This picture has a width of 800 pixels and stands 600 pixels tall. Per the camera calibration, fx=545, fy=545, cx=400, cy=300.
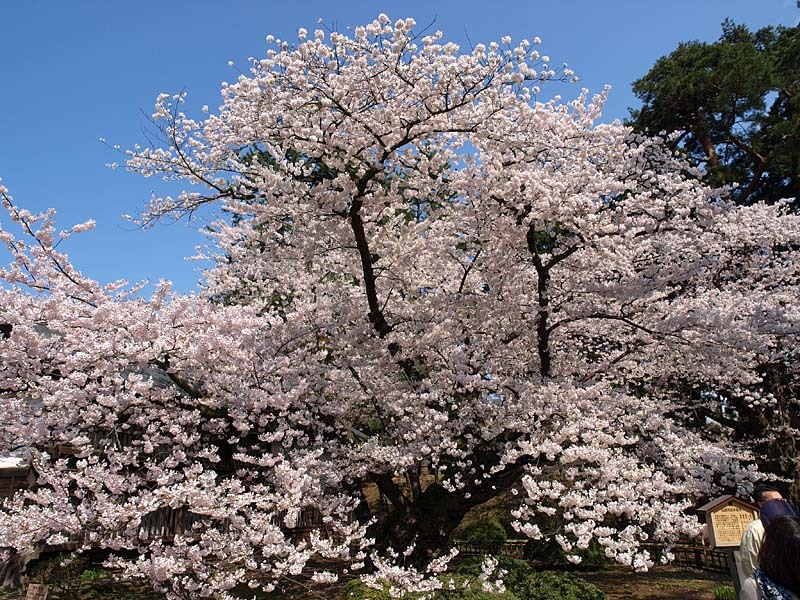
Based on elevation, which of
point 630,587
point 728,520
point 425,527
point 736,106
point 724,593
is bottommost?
point 630,587

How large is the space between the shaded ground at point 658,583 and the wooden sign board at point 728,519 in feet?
10.9

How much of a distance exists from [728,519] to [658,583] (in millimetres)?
4947

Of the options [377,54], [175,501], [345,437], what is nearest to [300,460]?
[175,501]

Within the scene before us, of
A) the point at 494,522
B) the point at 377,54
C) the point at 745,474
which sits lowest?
the point at 494,522

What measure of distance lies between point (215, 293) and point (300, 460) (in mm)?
6107

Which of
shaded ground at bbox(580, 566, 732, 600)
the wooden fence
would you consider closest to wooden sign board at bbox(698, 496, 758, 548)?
shaded ground at bbox(580, 566, 732, 600)

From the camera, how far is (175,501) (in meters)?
→ 5.34

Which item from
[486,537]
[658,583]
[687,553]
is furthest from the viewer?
[486,537]

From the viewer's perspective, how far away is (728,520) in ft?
20.1

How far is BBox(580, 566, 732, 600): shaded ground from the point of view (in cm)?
892

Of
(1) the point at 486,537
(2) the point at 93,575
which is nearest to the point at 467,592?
(2) the point at 93,575

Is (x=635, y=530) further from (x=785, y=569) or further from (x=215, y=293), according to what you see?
(x=215, y=293)

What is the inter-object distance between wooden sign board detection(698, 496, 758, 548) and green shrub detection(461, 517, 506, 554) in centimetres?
746

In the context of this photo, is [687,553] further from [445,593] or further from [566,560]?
[445,593]
